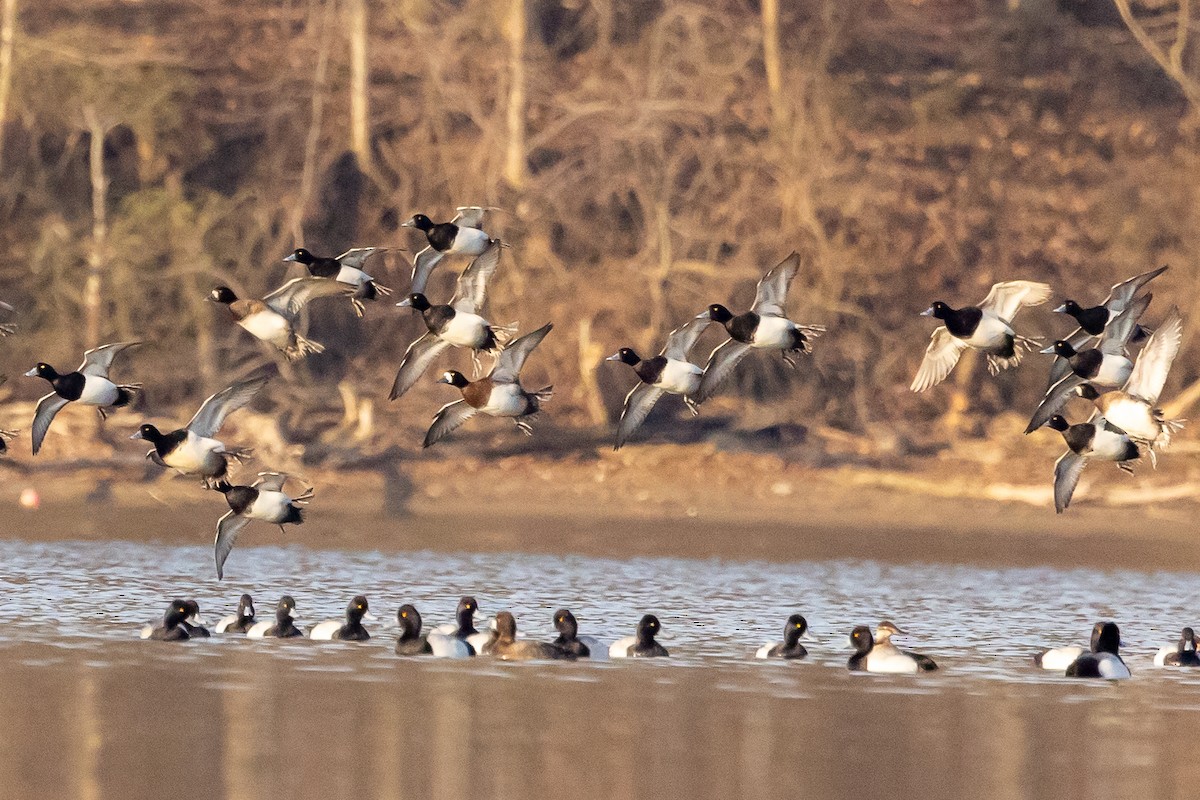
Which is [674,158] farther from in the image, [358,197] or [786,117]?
[358,197]

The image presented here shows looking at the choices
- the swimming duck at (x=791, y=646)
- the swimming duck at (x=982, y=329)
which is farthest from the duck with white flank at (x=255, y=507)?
the swimming duck at (x=982, y=329)

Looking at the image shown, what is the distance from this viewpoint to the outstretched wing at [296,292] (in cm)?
1691

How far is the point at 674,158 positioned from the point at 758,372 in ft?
12.6

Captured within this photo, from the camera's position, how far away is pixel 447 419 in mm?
17016

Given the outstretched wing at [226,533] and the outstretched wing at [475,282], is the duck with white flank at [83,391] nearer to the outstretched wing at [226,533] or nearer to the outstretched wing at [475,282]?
the outstretched wing at [226,533]

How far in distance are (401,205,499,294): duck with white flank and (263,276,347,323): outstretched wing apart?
0.70m

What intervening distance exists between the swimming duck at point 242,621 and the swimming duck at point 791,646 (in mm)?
4327

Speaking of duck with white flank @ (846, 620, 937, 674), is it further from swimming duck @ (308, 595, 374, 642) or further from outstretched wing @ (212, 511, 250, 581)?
outstretched wing @ (212, 511, 250, 581)

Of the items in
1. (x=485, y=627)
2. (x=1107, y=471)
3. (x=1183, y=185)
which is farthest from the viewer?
(x=1183, y=185)

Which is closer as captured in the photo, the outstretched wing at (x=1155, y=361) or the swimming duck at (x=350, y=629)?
the outstretched wing at (x=1155, y=361)

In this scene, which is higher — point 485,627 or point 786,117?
point 786,117

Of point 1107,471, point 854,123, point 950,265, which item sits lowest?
point 1107,471

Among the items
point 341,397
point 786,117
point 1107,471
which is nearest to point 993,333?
point 1107,471

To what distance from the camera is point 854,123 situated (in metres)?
37.2
